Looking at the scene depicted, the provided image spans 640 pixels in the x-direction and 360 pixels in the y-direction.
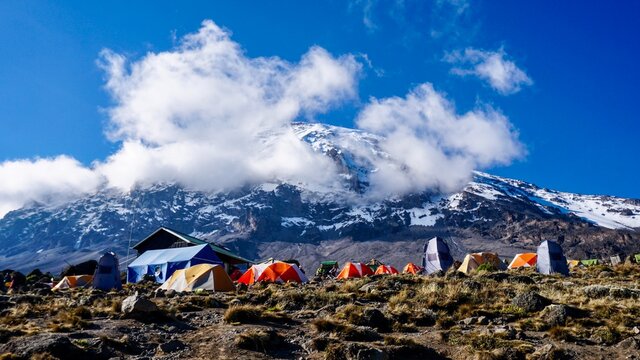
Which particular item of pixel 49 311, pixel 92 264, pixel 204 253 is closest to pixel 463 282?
pixel 49 311

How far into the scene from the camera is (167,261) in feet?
130

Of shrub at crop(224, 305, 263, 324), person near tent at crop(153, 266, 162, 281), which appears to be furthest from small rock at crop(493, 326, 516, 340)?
person near tent at crop(153, 266, 162, 281)

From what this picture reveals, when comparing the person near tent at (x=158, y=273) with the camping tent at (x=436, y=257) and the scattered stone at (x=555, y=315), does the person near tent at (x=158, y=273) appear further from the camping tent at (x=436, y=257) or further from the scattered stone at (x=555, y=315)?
the scattered stone at (x=555, y=315)

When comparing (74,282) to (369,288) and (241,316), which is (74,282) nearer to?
(369,288)

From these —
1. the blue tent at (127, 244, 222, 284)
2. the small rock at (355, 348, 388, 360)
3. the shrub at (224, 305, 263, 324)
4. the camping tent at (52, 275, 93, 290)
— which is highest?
the blue tent at (127, 244, 222, 284)

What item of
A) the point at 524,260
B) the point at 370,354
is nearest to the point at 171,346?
the point at 370,354

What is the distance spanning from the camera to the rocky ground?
908 centimetres

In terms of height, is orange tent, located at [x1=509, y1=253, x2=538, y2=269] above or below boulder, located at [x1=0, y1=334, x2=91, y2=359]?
above

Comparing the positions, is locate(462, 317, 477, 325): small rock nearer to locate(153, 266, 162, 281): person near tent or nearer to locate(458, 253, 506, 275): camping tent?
locate(458, 253, 506, 275): camping tent

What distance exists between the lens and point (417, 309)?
535 inches

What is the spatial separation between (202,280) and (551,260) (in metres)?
20.9

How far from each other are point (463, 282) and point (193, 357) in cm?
1120

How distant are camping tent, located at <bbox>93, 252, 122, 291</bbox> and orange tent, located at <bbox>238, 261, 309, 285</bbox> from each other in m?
9.13

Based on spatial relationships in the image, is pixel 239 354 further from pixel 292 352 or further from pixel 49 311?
pixel 49 311
